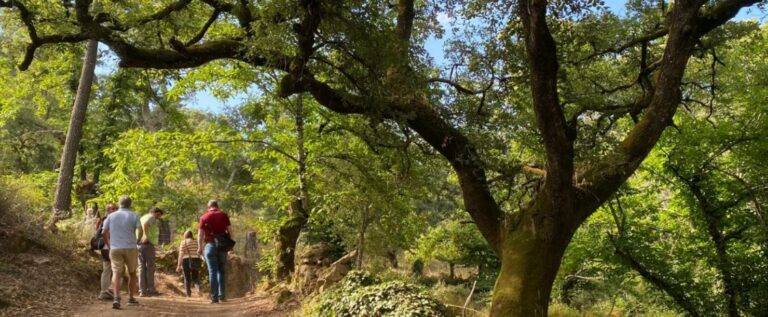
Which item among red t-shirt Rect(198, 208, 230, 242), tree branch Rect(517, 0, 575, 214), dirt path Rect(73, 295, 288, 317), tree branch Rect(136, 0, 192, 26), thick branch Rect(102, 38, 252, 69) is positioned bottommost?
dirt path Rect(73, 295, 288, 317)

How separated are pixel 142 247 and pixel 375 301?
5720 mm

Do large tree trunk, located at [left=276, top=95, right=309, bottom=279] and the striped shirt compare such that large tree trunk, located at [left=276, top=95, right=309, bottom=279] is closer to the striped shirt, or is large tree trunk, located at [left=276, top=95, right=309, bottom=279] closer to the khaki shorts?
the striped shirt

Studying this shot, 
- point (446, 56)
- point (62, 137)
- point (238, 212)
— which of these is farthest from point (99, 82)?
point (446, 56)

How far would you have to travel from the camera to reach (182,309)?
355 inches

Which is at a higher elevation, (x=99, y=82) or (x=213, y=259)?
(x=99, y=82)

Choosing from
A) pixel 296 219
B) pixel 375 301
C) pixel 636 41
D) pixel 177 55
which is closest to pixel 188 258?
pixel 296 219

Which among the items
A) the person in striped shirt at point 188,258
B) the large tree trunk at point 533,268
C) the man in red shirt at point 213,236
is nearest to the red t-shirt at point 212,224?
the man in red shirt at point 213,236

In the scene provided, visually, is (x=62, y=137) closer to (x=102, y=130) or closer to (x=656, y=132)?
(x=102, y=130)

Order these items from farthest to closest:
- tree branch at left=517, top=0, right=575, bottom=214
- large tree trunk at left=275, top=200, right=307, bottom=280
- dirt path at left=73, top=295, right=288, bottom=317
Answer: large tree trunk at left=275, top=200, right=307, bottom=280
dirt path at left=73, top=295, right=288, bottom=317
tree branch at left=517, top=0, right=575, bottom=214

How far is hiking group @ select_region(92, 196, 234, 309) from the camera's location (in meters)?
8.27

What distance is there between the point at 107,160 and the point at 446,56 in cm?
1652

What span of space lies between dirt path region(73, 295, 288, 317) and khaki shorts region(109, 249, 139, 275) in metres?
0.61

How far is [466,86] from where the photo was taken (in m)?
9.37

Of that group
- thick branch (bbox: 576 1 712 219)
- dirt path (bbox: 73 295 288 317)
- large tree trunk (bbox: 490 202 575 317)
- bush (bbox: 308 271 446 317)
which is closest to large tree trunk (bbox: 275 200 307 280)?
dirt path (bbox: 73 295 288 317)
